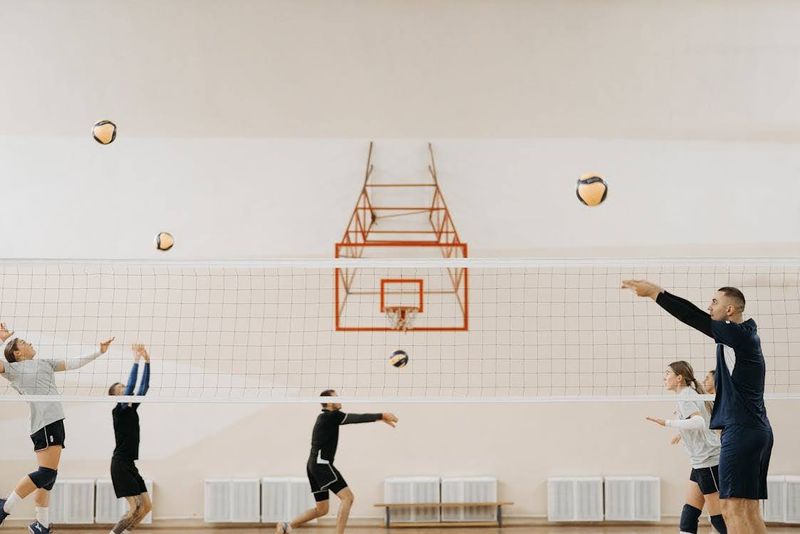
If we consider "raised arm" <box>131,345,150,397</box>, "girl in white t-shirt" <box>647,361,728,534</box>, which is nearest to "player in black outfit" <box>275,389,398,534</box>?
"raised arm" <box>131,345,150,397</box>

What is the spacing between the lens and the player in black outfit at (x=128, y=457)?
7.26 meters

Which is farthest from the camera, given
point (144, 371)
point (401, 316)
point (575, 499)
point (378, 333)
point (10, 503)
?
point (378, 333)

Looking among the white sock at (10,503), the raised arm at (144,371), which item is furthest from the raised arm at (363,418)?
the white sock at (10,503)

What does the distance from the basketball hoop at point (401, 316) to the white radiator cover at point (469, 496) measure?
1660 millimetres

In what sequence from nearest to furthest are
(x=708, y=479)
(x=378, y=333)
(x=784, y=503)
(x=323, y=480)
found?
1. (x=708, y=479)
2. (x=323, y=480)
3. (x=784, y=503)
4. (x=378, y=333)

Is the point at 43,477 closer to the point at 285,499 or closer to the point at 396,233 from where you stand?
the point at 285,499

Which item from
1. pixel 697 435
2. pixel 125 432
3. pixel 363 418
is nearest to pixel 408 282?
pixel 363 418

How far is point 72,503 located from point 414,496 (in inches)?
139

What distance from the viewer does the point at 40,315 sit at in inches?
360

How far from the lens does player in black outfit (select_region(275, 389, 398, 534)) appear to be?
748 centimetres

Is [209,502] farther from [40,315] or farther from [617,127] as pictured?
[617,127]

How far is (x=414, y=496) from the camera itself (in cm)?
884

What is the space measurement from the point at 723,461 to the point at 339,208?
5.32 metres

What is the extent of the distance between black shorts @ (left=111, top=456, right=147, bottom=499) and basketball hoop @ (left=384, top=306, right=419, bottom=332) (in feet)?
9.78
